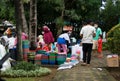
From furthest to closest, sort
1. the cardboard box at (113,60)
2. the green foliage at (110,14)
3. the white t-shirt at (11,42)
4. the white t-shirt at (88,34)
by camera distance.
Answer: the green foliage at (110,14), the white t-shirt at (11,42), the white t-shirt at (88,34), the cardboard box at (113,60)

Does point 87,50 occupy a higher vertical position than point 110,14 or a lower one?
lower

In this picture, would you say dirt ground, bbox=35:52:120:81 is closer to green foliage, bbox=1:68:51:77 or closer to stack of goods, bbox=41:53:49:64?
green foliage, bbox=1:68:51:77

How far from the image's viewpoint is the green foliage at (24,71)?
46.9 ft

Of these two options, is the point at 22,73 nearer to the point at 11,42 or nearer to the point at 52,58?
the point at 52,58

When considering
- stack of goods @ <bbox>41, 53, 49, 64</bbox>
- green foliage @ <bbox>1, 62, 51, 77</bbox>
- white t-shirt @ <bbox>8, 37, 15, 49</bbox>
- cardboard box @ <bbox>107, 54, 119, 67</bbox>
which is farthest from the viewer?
white t-shirt @ <bbox>8, 37, 15, 49</bbox>

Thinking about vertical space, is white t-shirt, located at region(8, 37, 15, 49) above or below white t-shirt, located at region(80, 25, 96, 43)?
below

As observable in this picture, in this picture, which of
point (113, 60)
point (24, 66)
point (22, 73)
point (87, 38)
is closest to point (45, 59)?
point (87, 38)

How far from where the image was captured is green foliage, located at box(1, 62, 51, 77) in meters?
14.3

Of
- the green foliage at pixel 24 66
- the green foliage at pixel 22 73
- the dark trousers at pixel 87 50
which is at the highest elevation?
the dark trousers at pixel 87 50

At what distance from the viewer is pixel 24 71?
14.6 m

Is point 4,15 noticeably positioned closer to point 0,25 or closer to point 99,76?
point 0,25

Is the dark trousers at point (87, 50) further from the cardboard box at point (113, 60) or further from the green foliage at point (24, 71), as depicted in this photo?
the green foliage at point (24, 71)

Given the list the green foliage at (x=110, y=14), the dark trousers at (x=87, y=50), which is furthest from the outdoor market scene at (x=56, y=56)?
the green foliage at (x=110, y=14)

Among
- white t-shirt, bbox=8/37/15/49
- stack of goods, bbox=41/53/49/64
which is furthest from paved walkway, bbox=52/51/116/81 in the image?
white t-shirt, bbox=8/37/15/49
